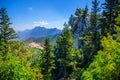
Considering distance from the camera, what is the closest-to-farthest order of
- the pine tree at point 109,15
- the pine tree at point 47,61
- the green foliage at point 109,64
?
the green foliage at point 109,64
the pine tree at point 109,15
the pine tree at point 47,61

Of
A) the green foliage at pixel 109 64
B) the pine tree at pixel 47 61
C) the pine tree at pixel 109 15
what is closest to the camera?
the green foliage at pixel 109 64

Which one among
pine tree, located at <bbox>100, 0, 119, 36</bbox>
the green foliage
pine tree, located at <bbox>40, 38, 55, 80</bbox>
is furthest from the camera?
pine tree, located at <bbox>40, 38, 55, 80</bbox>

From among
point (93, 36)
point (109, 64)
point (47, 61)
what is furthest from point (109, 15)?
point (109, 64)

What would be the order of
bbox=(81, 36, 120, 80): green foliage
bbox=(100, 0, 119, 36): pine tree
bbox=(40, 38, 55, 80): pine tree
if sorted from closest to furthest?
bbox=(81, 36, 120, 80): green foliage, bbox=(100, 0, 119, 36): pine tree, bbox=(40, 38, 55, 80): pine tree

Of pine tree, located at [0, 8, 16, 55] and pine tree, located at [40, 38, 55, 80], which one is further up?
pine tree, located at [0, 8, 16, 55]

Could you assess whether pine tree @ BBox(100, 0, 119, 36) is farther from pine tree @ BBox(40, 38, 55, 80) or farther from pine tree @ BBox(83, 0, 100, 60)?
pine tree @ BBox(40, 38, 55, 80)

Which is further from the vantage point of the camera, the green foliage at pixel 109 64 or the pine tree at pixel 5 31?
the pine tree at pixel 5 31

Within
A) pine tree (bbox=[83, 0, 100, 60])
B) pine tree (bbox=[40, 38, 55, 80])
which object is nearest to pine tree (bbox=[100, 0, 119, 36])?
pine tree (bbox=[83, 0, 100, 60])

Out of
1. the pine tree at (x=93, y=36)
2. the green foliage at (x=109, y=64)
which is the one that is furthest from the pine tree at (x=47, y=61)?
the green foliage at (x=109, y=64)

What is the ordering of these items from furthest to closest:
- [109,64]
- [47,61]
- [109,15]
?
1. [47,61]
2. [109,15]
3. [109,64]

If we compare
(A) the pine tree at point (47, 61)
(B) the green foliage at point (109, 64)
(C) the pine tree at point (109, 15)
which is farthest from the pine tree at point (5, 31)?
(B) the green foliage at point (109, 64)

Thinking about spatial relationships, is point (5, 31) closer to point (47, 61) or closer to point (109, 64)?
point (47, 61)

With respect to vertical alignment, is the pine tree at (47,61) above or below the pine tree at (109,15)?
below

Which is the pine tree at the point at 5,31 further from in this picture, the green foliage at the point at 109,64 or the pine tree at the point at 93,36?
the green foliage at the point at 109,64
